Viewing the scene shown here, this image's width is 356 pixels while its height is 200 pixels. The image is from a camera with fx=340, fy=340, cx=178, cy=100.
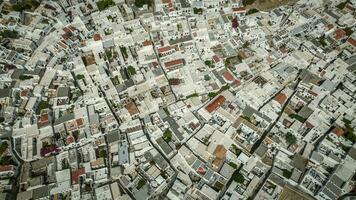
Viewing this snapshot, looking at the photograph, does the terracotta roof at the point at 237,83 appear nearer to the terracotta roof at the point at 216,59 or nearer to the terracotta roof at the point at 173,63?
the terracotta roof at the point at 216,59

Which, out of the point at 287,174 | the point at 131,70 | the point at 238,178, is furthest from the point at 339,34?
the point at 131,70

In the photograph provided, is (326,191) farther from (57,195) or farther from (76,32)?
(76,32)

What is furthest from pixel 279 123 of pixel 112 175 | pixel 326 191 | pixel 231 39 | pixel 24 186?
pixel 24 186

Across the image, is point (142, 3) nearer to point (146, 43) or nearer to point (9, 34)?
point (146, 43)

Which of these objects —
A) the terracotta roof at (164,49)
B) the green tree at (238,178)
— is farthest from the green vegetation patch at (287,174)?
the terracotta roof at (164,49)

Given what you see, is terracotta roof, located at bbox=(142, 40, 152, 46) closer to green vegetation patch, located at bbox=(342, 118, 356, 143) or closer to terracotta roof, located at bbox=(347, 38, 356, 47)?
green vegetation patch, located at bbox=(342, 118, 356, 143)

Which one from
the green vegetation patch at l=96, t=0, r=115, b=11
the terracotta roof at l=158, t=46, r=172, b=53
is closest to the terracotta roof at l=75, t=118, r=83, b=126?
the terracotta roof at l=158, t=46, r=172, b=53
